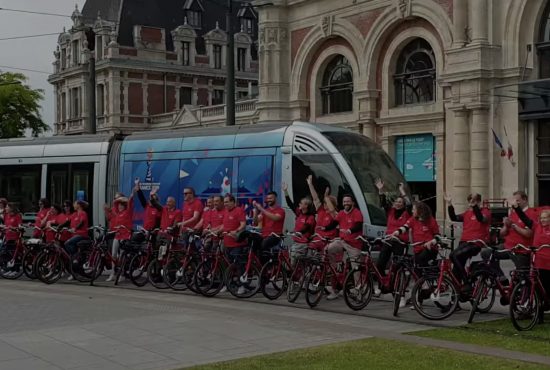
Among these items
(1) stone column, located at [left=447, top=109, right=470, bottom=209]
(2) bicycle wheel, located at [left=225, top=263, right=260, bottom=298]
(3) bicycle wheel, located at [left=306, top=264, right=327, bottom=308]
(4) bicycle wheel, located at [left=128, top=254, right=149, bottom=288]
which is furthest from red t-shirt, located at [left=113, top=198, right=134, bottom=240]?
(1) stone column, located at [left=447, top=109, right=470, bottom=209]

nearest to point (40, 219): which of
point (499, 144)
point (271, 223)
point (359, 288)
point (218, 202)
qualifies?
point (218, 202)

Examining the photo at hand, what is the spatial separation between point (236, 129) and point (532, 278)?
8617mm

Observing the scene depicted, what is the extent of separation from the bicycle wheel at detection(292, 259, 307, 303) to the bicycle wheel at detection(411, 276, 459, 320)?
6.91ft

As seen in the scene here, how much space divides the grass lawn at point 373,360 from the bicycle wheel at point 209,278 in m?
5.03

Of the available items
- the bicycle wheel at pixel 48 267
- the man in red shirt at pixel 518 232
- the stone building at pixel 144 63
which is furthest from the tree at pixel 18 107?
the man in red shirt at pixel 518 232

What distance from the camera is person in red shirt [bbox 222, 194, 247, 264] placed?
13.6 m

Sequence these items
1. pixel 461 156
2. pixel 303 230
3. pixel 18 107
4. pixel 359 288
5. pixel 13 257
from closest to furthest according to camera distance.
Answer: pixel 359 288, pixel 303 230, pixel 13 257, pixel 461 156, pixel 18 107

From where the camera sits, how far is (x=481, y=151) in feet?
88.6

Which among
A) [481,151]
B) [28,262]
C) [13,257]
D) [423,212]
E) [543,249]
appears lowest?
[28,262]

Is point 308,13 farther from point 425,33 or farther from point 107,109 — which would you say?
point 107,109

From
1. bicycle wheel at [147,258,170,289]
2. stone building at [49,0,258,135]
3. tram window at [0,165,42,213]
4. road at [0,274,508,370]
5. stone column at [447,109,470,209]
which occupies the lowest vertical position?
road at [0,274,508,370]

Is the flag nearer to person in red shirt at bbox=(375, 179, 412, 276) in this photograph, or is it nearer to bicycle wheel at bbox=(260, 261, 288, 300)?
person in red shirt at bbox=(375, 179, 412, 276)

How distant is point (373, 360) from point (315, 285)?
14.0 feet

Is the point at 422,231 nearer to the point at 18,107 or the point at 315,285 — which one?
the point at 315,285
